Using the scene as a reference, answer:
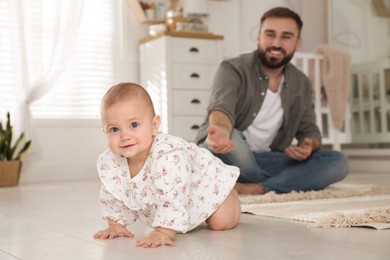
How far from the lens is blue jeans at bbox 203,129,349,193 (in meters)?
2.42

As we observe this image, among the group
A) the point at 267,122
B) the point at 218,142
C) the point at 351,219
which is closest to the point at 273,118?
the point at 267,122

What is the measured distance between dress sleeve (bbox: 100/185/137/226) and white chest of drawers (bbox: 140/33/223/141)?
2399 mm

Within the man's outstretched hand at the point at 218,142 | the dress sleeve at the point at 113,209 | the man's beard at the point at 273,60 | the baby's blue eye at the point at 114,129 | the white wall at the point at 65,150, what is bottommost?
the white wall at the point at 65,150

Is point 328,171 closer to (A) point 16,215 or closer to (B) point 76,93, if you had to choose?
(A) point 16,215

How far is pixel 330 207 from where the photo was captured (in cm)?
194

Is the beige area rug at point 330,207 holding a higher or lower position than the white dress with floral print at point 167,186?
lower

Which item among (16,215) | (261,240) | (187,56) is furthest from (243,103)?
(187,56)

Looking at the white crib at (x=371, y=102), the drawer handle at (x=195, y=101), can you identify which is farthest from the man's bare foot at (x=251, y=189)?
the white crib at (x=371, y=102)

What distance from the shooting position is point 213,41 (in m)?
4.04

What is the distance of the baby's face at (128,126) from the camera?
129cm

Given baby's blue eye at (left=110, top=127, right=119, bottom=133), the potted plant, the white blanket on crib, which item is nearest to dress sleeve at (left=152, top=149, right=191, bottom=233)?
baby's blue eye at (left=110, top=127, right=119, bottom=133)

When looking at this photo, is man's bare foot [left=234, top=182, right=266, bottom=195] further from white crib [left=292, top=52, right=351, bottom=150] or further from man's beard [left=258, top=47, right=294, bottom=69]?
white crib [left=292, top=52, right=351, bottom=150]

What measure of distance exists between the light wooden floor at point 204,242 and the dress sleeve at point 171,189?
5cm

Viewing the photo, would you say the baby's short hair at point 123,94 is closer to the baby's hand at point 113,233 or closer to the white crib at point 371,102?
the baby's hand at point 113,233
